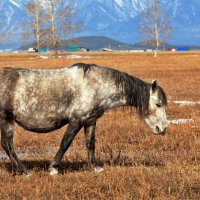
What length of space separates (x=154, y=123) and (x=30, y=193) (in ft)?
8.98

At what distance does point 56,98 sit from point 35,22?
9760cm

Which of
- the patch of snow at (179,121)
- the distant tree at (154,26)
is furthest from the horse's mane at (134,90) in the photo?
the distant tree at (154,26)

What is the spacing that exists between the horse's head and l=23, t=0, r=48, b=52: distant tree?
2946 inches

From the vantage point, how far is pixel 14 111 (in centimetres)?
863

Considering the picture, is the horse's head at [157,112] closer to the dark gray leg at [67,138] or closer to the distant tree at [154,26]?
the dark gray leg at [67,138]

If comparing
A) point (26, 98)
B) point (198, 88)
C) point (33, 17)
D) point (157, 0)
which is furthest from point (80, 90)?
point (33, 17)

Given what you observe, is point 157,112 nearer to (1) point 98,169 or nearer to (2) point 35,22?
(1) point 98,169

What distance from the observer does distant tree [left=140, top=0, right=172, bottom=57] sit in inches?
3562

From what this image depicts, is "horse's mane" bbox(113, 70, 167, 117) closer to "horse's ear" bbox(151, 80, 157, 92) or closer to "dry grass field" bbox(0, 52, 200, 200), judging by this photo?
"horse's ear" bbox(151, 80, 157, 92)

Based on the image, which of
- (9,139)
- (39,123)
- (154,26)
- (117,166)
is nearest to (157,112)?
(117,166)

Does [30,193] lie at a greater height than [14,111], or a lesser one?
lesser

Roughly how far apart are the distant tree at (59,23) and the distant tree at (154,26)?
15442mm

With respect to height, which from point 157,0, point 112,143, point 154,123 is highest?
point 157,0

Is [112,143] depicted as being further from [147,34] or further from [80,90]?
[147,34]
